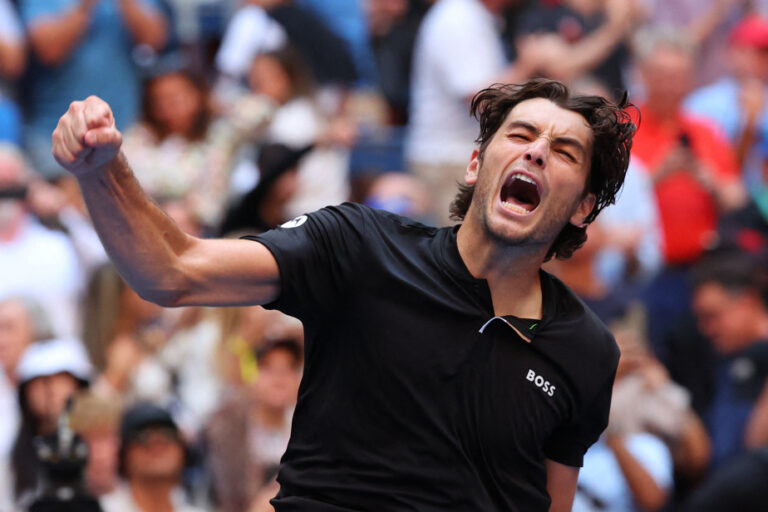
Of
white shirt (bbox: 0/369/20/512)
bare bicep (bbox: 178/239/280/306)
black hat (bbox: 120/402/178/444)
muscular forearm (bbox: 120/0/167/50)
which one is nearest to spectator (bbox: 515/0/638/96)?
muscular forearm (bbox: 120/0/167/50)

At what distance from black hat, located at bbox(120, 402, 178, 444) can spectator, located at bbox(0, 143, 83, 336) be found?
0.76 m

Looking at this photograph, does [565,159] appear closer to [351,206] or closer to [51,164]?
[351,206]

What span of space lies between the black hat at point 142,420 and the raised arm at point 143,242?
8.62 feet

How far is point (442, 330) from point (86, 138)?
994 millimetres

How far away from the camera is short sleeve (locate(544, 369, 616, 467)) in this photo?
308cm

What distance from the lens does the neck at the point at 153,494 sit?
5.07 m

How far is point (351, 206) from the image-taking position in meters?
2.96

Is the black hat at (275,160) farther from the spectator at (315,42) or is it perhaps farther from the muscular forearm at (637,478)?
the muscular forearm at (637,478)

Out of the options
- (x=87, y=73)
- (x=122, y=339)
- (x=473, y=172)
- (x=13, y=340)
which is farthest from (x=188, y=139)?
(x=473, y=172)

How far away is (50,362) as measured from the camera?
208 inches

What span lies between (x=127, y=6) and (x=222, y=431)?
305cm

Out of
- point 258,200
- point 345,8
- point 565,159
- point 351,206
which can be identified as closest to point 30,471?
point 258,200

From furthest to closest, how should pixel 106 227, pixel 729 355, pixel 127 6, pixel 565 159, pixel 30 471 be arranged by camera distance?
pixel 127 6 → pixel 729 355 → pixel 30 471 → pixel 565 159 → pixel 106 227

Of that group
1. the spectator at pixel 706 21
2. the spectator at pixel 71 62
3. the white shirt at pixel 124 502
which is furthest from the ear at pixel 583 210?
the spectator at pixel 706 21
